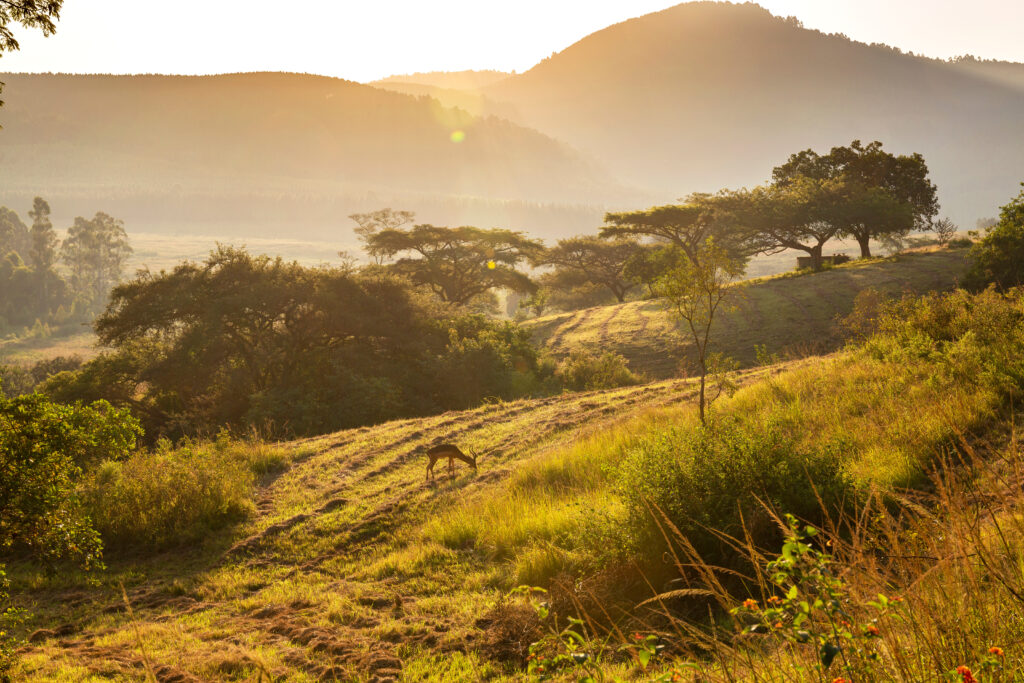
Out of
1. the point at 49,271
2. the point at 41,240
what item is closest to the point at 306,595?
the point at 49,271

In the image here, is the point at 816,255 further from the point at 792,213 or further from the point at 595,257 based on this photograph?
the point at 595,257

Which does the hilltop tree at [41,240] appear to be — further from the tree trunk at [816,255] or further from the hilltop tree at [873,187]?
the tree trunk at [816,255]

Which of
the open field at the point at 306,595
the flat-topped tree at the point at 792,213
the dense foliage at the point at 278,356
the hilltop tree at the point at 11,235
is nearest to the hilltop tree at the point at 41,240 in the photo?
the hilltop tree at the point at 11,235

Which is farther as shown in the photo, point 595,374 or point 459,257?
point 459,257

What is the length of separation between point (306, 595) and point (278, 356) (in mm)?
19890

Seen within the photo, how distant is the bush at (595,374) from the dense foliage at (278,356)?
5.37 ft

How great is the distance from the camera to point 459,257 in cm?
5391

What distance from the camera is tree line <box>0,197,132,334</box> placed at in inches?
3467

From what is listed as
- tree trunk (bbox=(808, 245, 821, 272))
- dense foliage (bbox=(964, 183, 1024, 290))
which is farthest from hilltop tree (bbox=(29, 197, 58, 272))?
dense foliage (bbox=(964, 183, 1024, 290))

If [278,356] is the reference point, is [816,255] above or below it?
above

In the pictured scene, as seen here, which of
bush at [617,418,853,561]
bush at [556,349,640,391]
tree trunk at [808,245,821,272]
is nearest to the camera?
bush at [617,418,853,561]

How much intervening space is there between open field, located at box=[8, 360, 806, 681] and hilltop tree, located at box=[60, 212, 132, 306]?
10804 centimetres

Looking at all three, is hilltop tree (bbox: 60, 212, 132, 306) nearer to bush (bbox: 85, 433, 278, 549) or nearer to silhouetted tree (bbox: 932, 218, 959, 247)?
bush (bbox: 85, 433, 278, 549)

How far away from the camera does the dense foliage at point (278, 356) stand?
2303 centimetres
